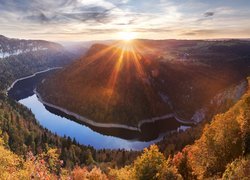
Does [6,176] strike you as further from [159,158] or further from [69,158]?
[69,158]

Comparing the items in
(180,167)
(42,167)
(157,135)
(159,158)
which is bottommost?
(157,135)

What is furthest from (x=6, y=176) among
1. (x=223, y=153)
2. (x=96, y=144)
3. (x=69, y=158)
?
(x=96, y=144)

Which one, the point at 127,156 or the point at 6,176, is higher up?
the point at 6,176

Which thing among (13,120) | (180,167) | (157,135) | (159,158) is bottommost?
(157,135)

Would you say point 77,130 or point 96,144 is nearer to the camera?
point 96,144

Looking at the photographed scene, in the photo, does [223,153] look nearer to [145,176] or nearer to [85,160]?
[145,176]

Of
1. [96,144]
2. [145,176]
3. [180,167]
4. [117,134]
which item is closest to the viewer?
[145,176]

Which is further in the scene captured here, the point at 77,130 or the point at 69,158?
the point at 77,130

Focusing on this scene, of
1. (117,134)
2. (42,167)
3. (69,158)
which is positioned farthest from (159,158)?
(117,134)

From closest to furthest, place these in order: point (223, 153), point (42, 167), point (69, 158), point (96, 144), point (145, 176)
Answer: point (42, 167), point (223, 153), point (145, 176), point (69, 158), point (96, 144)
